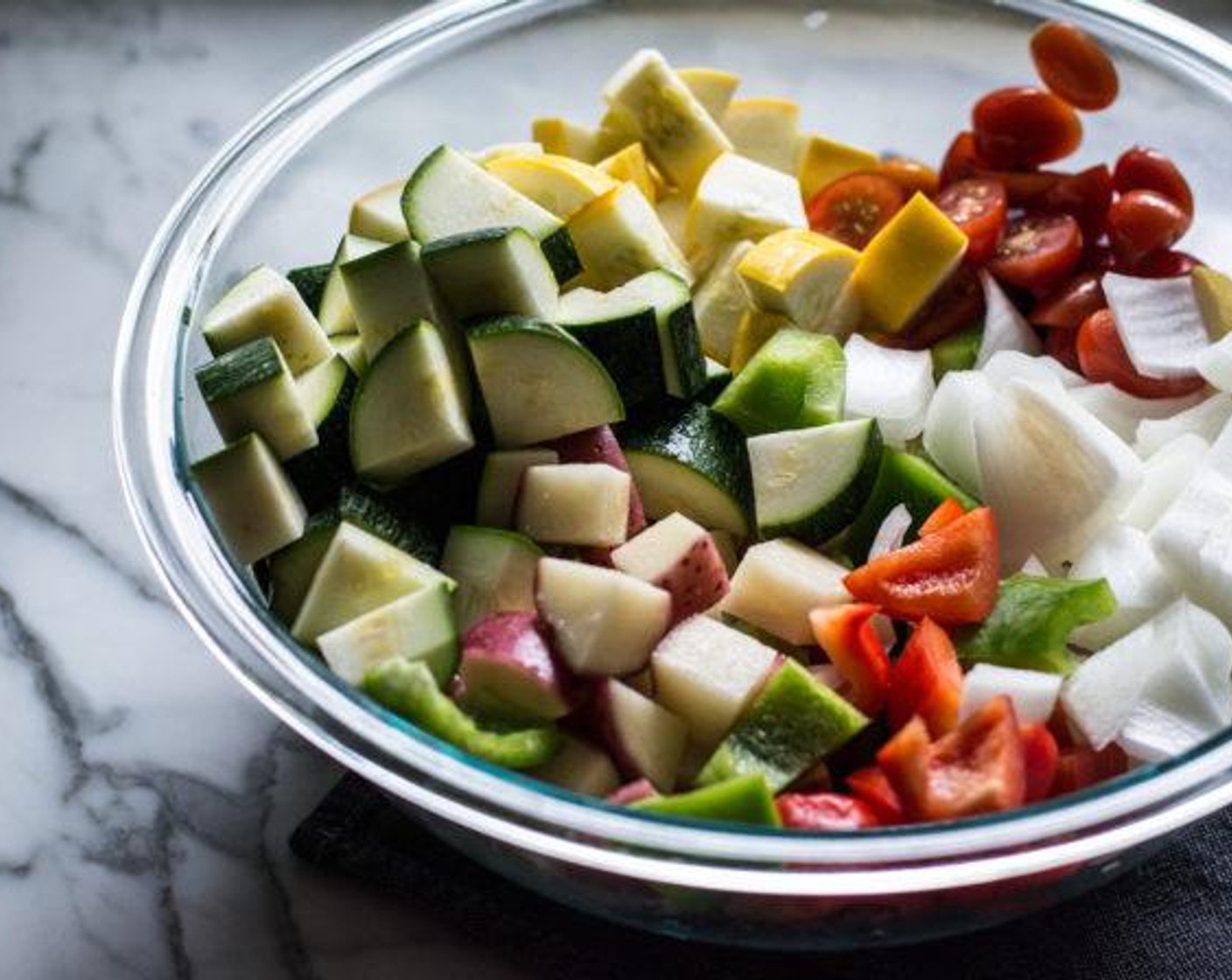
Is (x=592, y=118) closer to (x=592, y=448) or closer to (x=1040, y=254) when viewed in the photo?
(x=1040, y=254)

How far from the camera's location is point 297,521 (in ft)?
5.32

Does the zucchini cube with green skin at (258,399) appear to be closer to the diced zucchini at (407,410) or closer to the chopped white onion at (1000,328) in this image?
the diced zucchini at (407,410)

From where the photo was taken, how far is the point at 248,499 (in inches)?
62.6

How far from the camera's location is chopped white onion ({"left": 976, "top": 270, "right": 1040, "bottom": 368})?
196cm

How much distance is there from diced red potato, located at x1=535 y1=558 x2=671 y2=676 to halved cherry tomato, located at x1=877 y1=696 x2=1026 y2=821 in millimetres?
222

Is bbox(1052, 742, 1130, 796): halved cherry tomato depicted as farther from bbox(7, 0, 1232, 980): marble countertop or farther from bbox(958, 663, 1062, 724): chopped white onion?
bbox(7, 0, 1232, 980): marble countertop

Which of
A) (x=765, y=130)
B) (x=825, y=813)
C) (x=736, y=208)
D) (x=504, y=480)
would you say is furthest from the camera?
(x=765, y=130)

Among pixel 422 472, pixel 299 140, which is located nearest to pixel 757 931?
pixel 422 472

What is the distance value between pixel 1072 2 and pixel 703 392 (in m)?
0.75

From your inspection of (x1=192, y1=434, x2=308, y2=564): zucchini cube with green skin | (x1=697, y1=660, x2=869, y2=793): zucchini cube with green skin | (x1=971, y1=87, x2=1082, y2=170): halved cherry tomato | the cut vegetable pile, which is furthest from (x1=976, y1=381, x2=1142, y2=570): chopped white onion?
(x1=192, y1=434, x2=308, y2=564): zucchini cube with green skin

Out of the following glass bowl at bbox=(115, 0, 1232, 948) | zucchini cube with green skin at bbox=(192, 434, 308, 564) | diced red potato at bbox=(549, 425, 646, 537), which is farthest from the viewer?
diced red potato at bbox=(549, 425, 646, 537)

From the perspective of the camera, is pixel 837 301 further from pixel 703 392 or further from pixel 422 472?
pixel 422 472

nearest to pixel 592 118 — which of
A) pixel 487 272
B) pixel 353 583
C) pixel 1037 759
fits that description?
pixel 487 272

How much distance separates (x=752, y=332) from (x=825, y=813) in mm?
620
